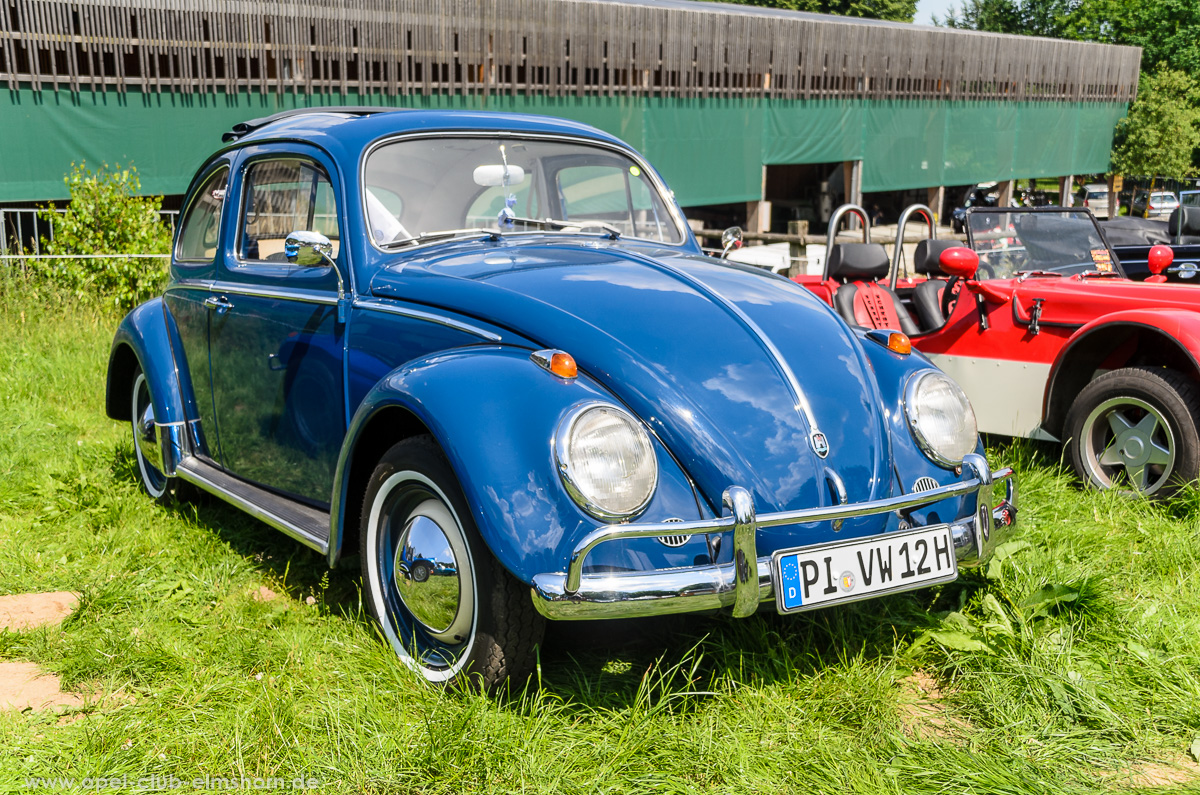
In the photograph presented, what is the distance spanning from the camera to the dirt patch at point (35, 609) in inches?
143

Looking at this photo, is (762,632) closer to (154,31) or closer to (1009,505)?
(1009,505)

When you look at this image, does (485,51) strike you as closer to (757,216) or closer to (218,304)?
(757,216)

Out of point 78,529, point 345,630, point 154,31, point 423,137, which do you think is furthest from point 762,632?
point 154,31

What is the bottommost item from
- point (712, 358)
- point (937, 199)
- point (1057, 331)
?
point (937, 199)

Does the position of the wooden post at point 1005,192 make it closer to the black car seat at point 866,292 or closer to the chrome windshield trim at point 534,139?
the black car seat at point 866,292

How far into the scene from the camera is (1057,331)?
5500mm

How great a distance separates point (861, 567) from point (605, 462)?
76 cm

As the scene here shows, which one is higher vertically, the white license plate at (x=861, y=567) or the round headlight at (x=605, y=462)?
the round headlight at (x=605, y=462)

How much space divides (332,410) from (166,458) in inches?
59.2

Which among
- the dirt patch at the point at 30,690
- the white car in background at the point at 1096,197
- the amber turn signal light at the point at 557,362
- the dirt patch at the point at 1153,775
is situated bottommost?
the white car in background at the point at 1096,197

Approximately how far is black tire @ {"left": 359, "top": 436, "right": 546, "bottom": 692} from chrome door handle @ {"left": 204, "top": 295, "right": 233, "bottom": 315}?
1556 millimetres

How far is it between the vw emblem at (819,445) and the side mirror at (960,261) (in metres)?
3.13

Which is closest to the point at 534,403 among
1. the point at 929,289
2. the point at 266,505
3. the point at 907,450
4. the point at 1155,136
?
the point at 907,450

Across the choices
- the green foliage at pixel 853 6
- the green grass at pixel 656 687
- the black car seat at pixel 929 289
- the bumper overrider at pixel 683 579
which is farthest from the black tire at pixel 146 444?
the green foliage at pixel 853 6
